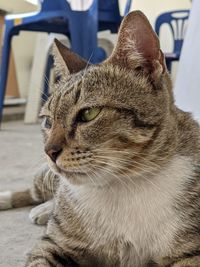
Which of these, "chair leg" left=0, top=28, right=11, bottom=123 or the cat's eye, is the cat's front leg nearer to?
the cat's eye

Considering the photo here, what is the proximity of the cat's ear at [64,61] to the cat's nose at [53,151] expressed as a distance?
295mm

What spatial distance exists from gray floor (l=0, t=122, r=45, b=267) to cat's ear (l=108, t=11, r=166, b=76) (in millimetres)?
334

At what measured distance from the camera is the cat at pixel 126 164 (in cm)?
99

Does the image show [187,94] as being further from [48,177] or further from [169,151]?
[169,151]

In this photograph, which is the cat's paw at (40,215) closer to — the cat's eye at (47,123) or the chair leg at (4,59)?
the cat's eye at (47,123)

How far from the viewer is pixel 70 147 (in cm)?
98

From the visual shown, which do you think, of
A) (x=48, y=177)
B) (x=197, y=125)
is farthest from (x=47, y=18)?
(x=197, y=125)

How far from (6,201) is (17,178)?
0.44 meters

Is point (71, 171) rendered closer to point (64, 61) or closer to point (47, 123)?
point (47, 123)

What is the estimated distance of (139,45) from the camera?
3.42 feet

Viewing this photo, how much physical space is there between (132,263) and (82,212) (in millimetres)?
160

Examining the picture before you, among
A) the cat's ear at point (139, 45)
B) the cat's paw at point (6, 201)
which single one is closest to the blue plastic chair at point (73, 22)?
the cat's paw at point (6, 201)

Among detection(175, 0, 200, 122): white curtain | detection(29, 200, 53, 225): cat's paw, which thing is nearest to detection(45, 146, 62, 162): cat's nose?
detection(29, 200, 53, 225): cat's paw

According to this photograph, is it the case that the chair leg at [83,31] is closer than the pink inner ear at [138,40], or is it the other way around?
the pink inner ear at [138,40]
